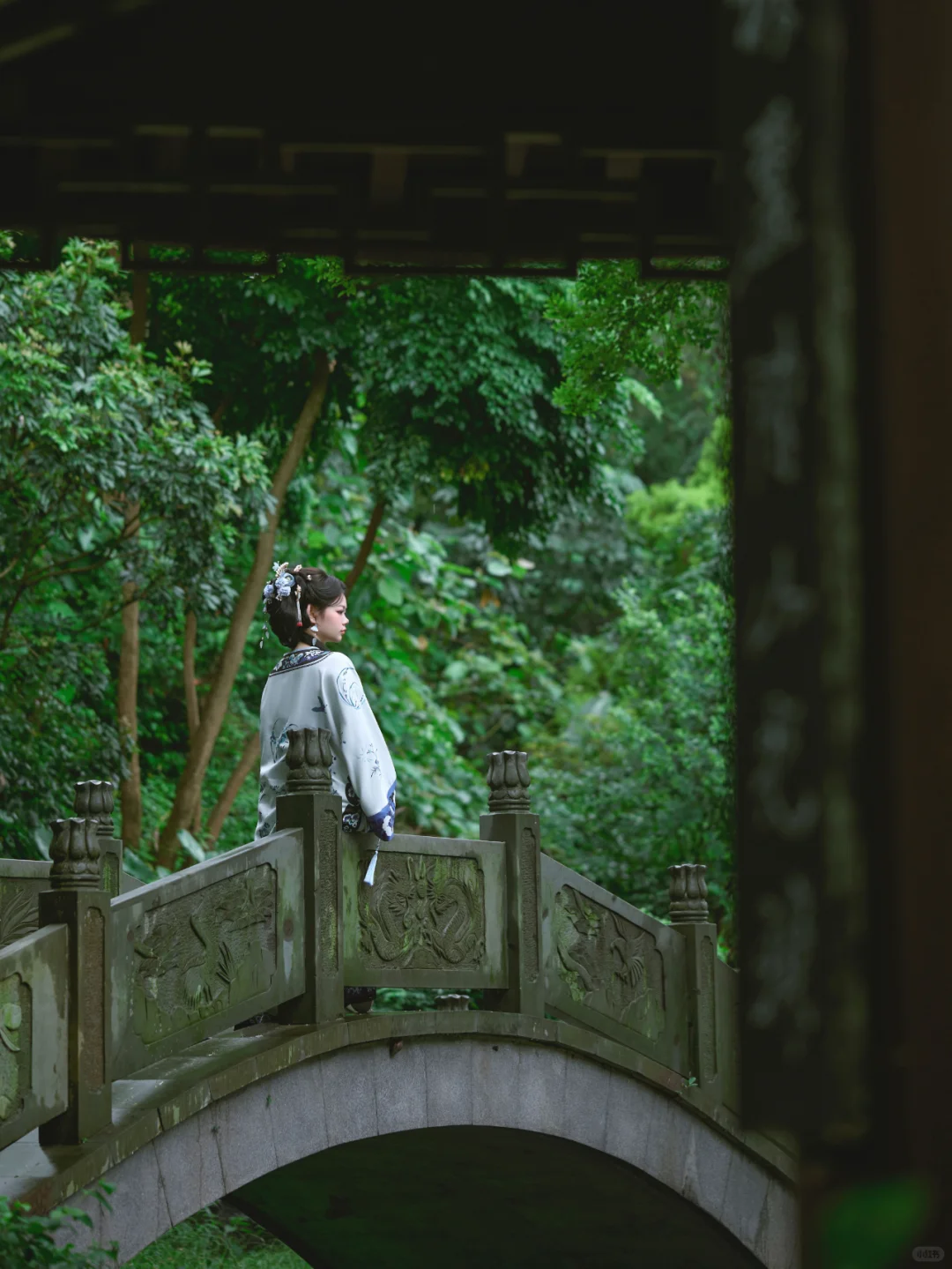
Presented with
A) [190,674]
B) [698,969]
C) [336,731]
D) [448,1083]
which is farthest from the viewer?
[190,674]

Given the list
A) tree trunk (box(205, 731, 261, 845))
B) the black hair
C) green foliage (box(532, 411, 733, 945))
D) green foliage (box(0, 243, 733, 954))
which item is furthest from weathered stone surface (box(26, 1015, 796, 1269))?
tree trunk (box(205, 731, 261, 845))

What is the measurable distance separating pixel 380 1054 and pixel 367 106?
15.7 feet

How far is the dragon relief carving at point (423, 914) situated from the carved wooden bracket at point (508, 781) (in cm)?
40

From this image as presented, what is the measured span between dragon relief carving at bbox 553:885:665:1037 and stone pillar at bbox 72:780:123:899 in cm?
222

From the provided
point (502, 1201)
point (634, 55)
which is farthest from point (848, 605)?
point (502, 1201)

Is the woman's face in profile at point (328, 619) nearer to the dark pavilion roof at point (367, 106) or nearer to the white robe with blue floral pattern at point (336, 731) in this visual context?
the white robe with blue floral pattern at point (336, 731)

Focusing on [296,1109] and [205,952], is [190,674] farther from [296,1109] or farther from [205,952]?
[205,952]

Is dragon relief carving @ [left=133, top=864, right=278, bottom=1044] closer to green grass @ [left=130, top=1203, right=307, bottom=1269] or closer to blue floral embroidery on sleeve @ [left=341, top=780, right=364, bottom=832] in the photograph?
blue floral embroidery on sleeve @ [left=341, top=780, right=364, bottom=832]

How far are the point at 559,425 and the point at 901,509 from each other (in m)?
12.7

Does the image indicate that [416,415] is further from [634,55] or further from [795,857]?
[795,857]

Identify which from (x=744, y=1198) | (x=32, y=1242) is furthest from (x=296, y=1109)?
(x=744, y=1198)

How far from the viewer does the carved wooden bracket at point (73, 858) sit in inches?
242

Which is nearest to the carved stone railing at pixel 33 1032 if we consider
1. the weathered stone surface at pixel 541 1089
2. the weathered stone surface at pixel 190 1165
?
the weathered stone surface at pixel 190 1165

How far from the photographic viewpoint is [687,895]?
32.2 feet
